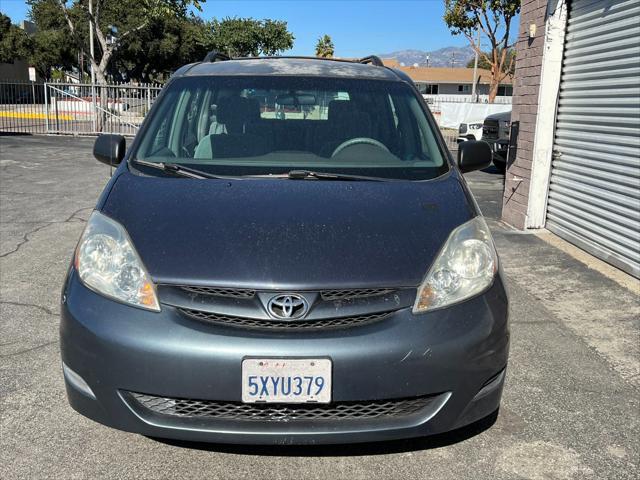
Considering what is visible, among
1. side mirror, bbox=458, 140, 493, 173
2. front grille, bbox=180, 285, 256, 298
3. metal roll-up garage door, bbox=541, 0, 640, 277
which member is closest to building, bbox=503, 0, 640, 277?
metal roll-up garage door, bbox=541, 0, 640, 277

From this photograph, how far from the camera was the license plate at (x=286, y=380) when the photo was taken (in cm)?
229

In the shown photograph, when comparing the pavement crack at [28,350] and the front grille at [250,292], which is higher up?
the front grille at [250,292]

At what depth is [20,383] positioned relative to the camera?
3477mm

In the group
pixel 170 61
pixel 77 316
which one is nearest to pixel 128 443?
pixel 77 316

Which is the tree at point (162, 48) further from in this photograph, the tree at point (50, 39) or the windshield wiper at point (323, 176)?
the windshield wiper at point (323, 176)

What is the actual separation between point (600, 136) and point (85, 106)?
63.3ft

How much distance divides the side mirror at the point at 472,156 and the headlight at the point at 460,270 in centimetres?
111

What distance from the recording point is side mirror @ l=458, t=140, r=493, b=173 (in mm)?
3871

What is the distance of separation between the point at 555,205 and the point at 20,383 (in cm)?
627

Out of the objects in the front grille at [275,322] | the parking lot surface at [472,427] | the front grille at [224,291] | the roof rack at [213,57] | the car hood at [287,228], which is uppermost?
the roof rack at [213,57]

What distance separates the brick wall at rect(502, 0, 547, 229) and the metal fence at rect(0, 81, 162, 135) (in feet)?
48.6

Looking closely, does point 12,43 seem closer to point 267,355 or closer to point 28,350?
point 28,350

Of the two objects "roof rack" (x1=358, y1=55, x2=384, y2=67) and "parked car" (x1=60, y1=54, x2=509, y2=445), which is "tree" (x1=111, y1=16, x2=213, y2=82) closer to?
"roof rack" (x1=358, y1=55, x2=384, y2=67)

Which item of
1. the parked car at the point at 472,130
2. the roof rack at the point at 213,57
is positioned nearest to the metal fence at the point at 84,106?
the parked car at the point at 472,130
